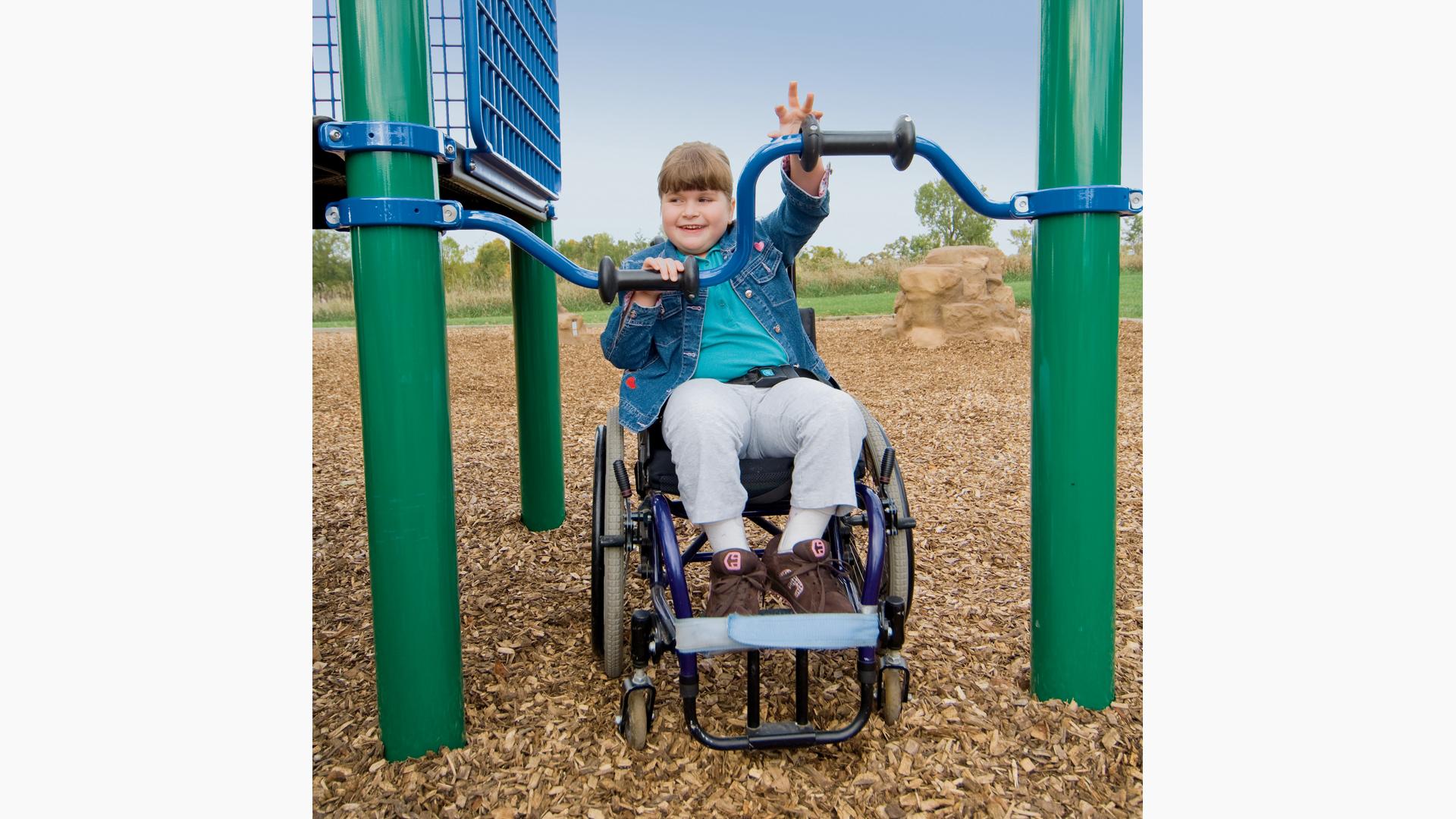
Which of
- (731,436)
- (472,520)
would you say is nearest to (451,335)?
(472,520)

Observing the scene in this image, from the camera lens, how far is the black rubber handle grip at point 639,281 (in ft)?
5.96

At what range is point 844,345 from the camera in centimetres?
987

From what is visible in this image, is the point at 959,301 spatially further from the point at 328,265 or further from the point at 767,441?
the point at 328,265

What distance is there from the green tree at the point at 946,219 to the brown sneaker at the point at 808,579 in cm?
1693

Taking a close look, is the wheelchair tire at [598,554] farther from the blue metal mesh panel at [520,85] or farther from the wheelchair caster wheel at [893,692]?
the blue metal mesh panel at [520,85]

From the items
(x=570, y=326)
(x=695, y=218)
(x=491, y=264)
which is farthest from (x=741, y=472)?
(x=491, y=264)

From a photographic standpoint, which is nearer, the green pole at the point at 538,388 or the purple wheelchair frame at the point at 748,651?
the purple wheelchair frame at the point at 748,651

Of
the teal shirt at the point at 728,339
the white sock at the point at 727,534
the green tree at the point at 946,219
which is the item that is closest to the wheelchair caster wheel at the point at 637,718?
the white sock at the point at 727,534

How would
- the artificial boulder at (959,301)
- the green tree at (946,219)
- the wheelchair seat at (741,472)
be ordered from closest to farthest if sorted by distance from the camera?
1. the wheelchair seat at (741,472)
2. the artificial boulder at (959,301)
3. the green tree at (946,219)

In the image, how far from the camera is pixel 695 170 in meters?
2.20

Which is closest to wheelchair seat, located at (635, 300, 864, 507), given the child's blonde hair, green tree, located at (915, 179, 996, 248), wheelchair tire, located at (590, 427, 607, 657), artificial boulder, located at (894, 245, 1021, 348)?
wheelchair tire, located at (590, 427, 607, 657)

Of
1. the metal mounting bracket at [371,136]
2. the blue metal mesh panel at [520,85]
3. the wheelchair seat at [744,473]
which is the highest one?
the blue metal mesh panel at [520,85]

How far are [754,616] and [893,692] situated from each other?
1.32 ft

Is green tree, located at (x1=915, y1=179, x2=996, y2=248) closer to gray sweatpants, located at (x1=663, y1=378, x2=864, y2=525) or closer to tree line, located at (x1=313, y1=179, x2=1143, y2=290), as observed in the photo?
tree line, located at (x1=313, y1=179, x2=1143, y2=290)
